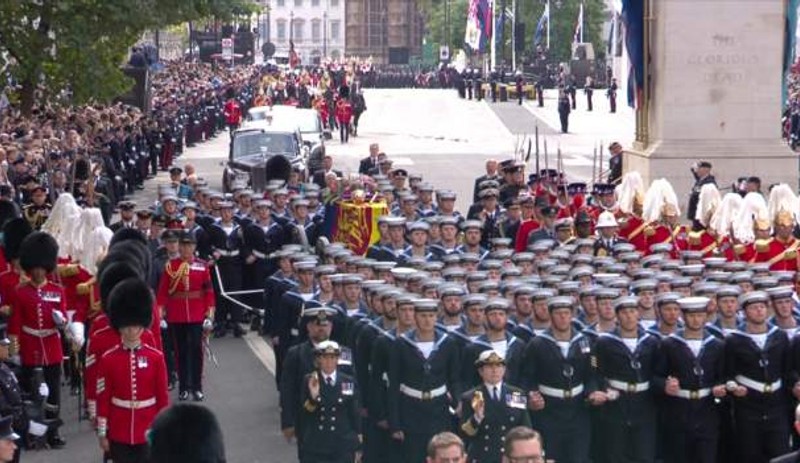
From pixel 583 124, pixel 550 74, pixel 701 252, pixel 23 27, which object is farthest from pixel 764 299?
pixel 550 74

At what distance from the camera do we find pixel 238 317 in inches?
859

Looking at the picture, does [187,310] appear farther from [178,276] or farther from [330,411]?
A: [330,411]


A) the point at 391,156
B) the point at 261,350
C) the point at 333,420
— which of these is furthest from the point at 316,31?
the point at 333,420

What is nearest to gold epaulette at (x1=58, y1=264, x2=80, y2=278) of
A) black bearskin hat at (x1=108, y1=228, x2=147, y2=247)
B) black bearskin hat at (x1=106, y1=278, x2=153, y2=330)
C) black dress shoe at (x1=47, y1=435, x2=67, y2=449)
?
black bearskin hat at (x1=108, y1=228, x2=147, y2=247)

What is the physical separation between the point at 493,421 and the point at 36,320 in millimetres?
4843

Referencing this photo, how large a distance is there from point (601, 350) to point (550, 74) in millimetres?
84683

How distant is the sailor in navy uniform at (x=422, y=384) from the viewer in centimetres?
1332

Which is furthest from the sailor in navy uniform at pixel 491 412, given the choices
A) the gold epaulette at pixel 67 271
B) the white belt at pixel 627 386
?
the gold epaulette at pixel 67 271

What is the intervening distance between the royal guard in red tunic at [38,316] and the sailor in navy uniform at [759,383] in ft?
17.1

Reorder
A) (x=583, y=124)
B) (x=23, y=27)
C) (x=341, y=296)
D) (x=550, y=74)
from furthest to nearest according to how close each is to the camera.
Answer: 1. (x=550, y=74)
2. (x=583, y=124)
3. (x=23, y=27)
4. (x=341, y=296)

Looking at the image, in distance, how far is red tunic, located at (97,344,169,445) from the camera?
42.0 feet

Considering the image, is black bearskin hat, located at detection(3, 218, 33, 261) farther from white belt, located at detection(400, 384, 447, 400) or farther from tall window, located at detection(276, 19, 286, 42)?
tall window, located at detection(276, 19, 286, 42)

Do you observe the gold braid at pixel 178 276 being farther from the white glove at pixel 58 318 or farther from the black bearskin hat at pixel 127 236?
the white glove at pixel 58 318

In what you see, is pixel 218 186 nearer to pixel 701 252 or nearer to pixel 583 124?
pixel 701 252
